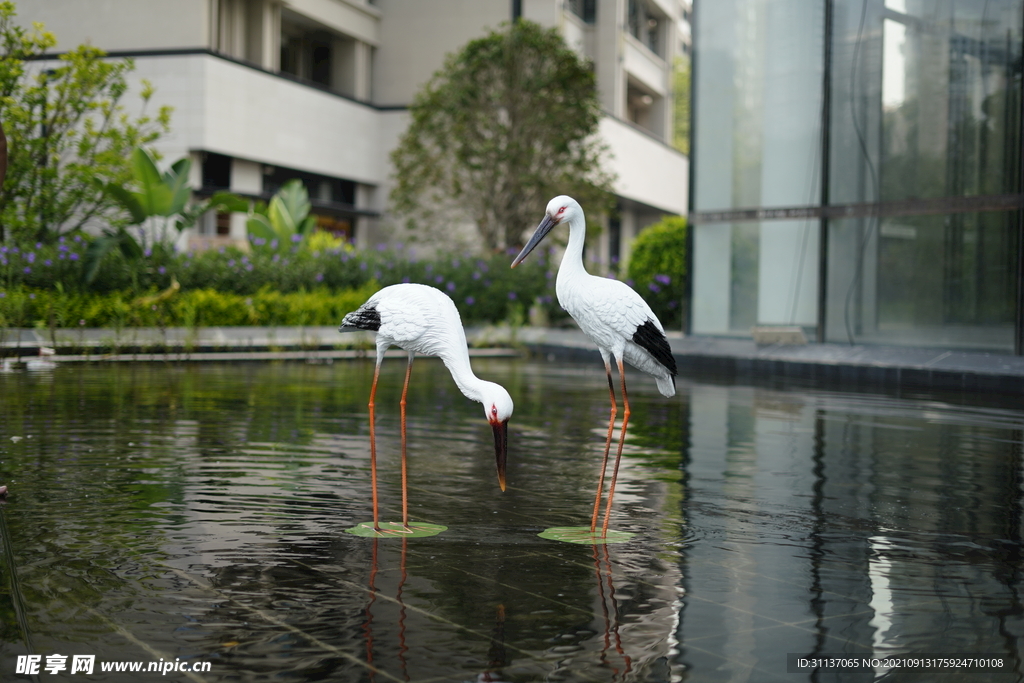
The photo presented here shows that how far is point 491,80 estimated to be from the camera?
88.7 ft

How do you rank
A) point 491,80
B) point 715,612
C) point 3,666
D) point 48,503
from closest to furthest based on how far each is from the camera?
point 3,666
point 715,612
point 48,503
point 491,80

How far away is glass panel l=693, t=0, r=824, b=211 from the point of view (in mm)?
20094

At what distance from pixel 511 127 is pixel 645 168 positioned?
14.6 metres

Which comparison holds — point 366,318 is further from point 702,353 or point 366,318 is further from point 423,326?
point 702,353

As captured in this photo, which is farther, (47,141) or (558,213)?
(47,141)

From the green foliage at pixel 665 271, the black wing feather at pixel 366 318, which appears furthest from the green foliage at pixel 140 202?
the black wing feather at pixel 366 318

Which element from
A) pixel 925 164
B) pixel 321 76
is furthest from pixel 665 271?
pixel 321 76

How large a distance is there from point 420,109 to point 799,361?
14.4 m

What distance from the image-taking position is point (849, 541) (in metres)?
5.33

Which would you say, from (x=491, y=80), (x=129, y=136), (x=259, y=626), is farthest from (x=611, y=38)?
(x=259, y=626)

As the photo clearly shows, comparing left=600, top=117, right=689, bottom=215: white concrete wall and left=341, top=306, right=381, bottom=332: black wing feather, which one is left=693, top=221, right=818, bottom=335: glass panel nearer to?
left=600, top=117, right=689, bottom=215: white concrete wall

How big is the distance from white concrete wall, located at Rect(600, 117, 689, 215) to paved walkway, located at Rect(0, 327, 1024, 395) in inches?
665

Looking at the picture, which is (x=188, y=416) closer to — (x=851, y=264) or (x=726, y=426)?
(x=726, y=426)

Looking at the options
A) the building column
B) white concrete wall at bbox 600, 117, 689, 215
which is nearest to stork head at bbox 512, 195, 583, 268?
the building column
